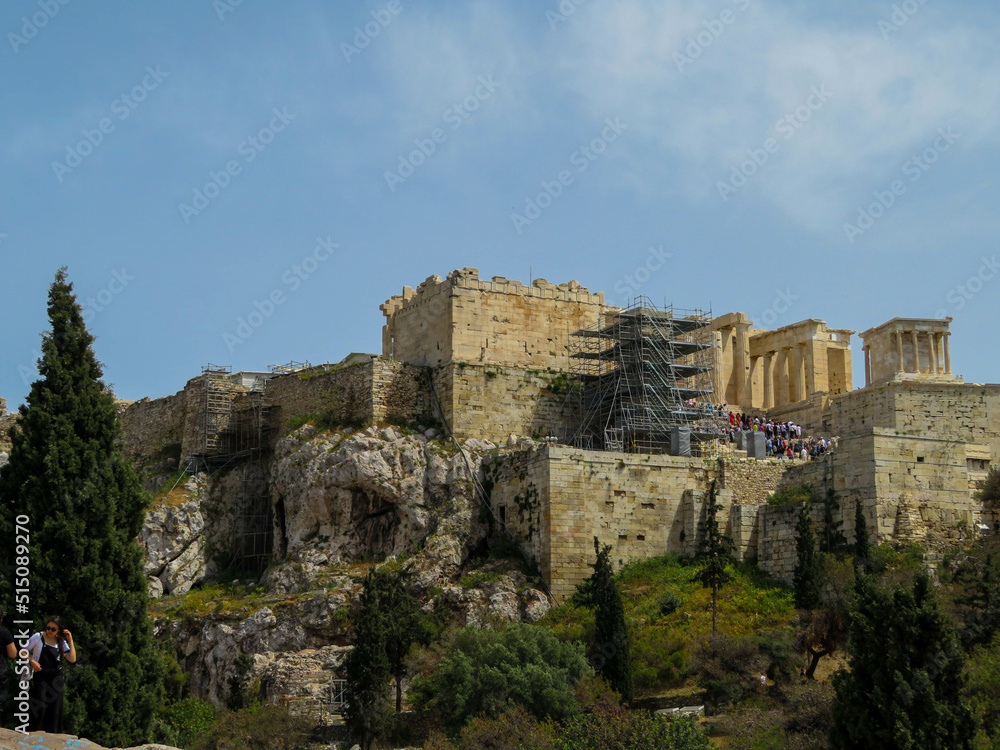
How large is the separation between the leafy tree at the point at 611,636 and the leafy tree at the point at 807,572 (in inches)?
171

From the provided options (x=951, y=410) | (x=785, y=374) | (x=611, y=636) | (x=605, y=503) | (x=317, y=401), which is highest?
(x=785, y=374)

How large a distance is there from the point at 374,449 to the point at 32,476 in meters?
17.7

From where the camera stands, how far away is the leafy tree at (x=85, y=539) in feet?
75.0

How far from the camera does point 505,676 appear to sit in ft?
99.7

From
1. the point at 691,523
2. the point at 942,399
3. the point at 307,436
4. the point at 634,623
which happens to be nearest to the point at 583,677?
the point at 634,623

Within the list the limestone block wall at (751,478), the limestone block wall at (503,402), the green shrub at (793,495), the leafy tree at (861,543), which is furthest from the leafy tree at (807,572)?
the limestone block wall at (503,402)

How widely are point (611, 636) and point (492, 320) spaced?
1394 centimetres

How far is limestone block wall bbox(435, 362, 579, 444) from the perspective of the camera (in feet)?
137

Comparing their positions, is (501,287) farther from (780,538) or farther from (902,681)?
(902,681)

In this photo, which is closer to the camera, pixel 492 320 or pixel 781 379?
pixel 492 320

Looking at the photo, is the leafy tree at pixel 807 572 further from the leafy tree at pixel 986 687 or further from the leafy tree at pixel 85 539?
the leafy tree at pixel 85 539

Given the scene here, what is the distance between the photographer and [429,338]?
144ft

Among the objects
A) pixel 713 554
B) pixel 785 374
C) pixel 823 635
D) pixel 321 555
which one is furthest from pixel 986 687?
pixel 785 374

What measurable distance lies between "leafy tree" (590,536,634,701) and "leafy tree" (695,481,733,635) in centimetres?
235
